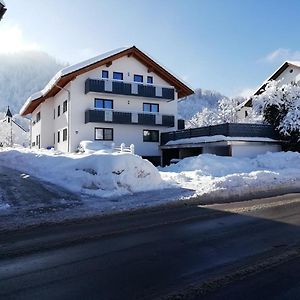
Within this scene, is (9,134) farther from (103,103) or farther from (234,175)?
(234,175)

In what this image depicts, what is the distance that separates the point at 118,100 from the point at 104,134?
312 centimetres

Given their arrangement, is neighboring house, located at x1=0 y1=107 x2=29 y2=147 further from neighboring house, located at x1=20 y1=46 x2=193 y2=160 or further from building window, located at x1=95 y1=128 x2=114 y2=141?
building window, located at x1=95 y1=128 x2=114 y2=141

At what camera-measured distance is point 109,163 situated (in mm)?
14867

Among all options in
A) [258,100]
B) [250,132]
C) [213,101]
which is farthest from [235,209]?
[213,101]

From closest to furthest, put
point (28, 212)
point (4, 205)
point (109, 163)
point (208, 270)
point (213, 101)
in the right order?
point (208, 270)
point (28, 212)
point (4, 205)
point (109, 163)
point (213, 101)

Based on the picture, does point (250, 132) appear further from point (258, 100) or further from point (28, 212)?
point (28, 212)

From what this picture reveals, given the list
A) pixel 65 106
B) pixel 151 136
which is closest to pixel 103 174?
pixel 151 136

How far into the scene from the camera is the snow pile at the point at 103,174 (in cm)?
1399

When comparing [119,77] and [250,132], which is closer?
[250,132]

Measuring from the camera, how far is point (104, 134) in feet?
109

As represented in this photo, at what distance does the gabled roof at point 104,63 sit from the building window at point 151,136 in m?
4.90

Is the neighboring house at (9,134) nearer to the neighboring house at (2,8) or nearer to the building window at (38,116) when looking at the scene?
the building window at (38,116)

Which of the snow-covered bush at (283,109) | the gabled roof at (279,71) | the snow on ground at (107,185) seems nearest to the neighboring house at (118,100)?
the gabled roof at (279,71)

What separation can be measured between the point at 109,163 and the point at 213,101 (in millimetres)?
165070
